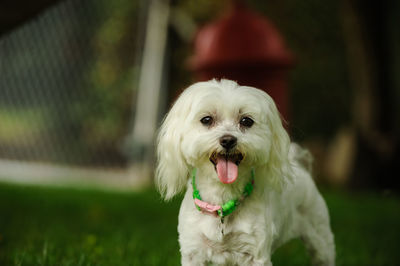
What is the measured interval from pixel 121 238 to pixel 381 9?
17.3ft

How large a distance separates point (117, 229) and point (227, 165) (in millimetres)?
2385

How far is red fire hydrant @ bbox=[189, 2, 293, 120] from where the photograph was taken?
4.88 meters

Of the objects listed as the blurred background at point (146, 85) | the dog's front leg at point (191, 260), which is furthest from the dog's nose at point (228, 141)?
the blurred background at point (146, 85)

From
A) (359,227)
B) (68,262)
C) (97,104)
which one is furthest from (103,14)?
(68,262)

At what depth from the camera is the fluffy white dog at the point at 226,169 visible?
7.86 ft

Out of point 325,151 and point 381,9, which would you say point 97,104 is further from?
point 381,9

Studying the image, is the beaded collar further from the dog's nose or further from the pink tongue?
the dog's nose

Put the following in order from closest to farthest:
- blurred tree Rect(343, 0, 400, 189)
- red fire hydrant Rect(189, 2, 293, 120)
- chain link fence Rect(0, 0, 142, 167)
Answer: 1. red fire hydrant Rect(189, 2, 293, 120)
2. blurred tree Rect(343, 0, 400, 189)
3. chain link fence Rect(0, 0, 142, 167)

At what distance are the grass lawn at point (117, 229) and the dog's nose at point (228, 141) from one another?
1.16 m

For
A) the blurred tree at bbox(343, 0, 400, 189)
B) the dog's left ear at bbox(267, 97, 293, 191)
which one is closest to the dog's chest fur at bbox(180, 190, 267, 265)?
the dog's left ear at bbox(267, 97, 293, 191)

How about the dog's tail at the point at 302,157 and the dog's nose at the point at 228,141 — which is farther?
the dog's tail at the point at 302,157

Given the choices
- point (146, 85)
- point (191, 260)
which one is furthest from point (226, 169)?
point (146, 85)

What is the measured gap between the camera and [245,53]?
192 inches

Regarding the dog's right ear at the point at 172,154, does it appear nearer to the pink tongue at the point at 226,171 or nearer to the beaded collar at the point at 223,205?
the beaded collar at the point at 223,205
